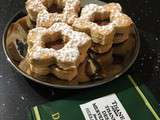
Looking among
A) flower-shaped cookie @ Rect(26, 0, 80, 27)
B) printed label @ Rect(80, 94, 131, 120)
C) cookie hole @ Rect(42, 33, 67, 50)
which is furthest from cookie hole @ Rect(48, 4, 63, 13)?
printed label @ Rect(80, 94, 131, 120)

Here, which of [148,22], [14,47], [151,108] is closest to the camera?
[151,108]

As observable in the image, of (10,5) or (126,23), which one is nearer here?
(126,23)

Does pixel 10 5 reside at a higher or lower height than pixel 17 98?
higher

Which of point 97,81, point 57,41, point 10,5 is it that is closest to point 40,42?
point 57,41

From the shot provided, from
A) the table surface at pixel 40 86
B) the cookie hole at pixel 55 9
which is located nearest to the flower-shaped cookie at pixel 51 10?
the cookie hole at pixel 55 9

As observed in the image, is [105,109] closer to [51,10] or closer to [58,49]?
[58,49]

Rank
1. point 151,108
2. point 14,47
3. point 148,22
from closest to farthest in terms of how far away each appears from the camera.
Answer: point 151,108
point 14,47
point 148,22

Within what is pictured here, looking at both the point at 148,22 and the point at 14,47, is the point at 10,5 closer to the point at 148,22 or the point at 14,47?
the point at 14,47
